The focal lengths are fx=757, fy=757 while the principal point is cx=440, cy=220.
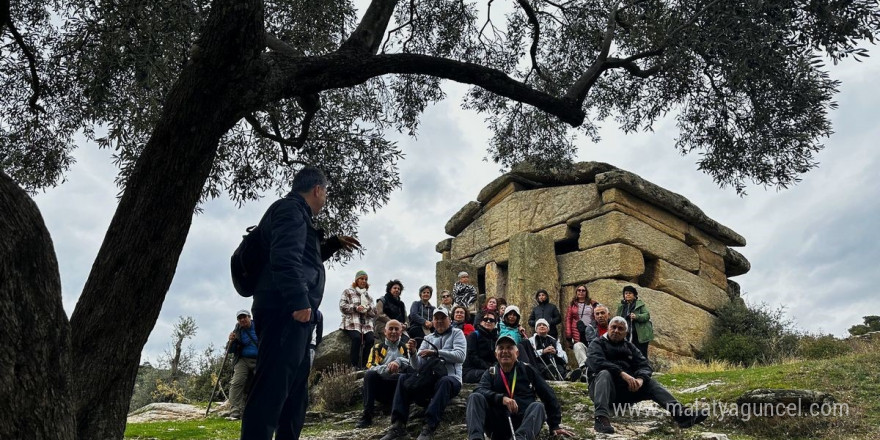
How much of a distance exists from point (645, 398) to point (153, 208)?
6.37 metres

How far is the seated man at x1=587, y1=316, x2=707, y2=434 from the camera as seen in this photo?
9102mm

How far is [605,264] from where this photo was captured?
19781 mm

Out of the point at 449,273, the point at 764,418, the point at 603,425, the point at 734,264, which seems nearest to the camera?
the point at 603,425

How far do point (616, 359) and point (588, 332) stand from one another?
14.9 ft

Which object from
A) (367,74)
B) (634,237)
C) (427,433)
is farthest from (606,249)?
(367,74)

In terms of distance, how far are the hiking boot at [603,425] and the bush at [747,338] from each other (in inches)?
382

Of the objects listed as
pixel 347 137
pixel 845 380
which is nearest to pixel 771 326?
pixel 845 380

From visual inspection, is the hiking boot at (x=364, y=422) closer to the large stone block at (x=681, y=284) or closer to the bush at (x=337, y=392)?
the bush at (x=337, y=392)

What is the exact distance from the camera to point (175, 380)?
24906mm

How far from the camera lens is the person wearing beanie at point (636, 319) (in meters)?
13.9

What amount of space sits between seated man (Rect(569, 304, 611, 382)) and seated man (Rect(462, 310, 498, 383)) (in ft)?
8.42

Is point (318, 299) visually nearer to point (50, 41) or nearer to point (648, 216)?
point (50, 41)

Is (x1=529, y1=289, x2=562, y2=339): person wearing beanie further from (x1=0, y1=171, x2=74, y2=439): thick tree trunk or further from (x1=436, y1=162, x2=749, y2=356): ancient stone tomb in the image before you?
(x1=0, y1=171, x2=74, y2=439): thick tree trunk

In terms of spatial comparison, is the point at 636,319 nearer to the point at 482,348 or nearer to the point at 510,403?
the point at 482,348
